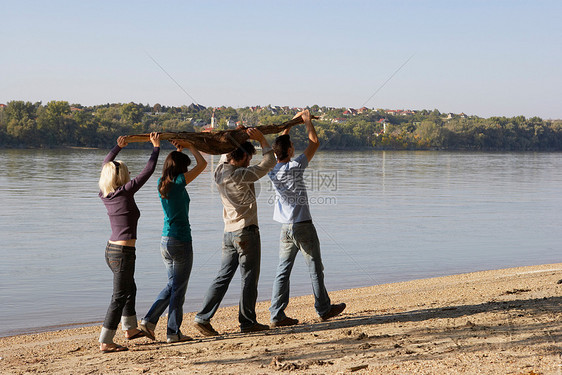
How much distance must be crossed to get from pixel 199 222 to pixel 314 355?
52.2 ft

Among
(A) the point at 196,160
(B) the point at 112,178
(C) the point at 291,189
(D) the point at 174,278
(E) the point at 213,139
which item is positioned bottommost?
(D) the point at 174,278

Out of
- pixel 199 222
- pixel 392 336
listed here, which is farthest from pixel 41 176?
pixel 392 336

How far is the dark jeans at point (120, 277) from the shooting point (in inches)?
219

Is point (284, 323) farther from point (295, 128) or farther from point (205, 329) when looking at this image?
point (295, 128)

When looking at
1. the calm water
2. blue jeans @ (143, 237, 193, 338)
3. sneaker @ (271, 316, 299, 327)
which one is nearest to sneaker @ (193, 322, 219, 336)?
blue jeans @ (143, 237, 193, 338)

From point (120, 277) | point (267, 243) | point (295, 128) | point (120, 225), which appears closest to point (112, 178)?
point (120, 225)

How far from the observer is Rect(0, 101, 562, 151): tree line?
109250 millimetres

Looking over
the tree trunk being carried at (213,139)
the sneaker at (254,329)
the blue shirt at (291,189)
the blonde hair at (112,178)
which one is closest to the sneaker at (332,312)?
the sneaker at (254,329)

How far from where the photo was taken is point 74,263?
1348cm

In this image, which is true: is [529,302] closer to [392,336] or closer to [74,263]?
[392,336]

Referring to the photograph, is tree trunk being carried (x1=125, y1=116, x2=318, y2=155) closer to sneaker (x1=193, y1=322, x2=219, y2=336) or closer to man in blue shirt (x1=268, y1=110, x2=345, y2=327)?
man in blue shirt (x1=268, y1=110, x2=345, y2=327)

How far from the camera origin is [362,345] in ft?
18.1

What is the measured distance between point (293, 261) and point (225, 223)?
896mm

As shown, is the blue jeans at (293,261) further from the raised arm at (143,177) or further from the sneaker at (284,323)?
A: the raised arm at (143,177)
